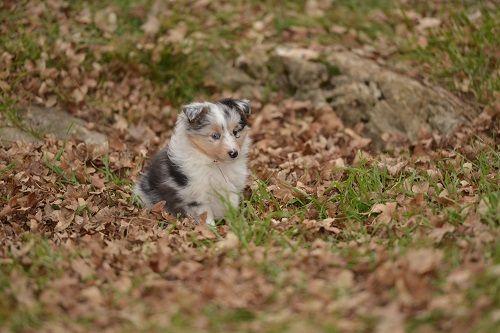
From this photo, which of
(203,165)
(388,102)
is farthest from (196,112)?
(388,102)

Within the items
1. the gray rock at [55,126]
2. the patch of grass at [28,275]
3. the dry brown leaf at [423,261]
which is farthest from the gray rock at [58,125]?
the dry brown leaf at [423,261]

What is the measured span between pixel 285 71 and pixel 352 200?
12.8 ft

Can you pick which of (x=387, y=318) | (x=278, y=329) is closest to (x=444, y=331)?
(x=387, y=318)

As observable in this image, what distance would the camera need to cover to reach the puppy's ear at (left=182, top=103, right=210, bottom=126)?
6449 millimetres

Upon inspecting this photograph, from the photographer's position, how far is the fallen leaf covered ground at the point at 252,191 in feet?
14.1

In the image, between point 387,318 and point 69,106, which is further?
point 69,106

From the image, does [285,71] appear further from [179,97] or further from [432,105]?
[432,105]

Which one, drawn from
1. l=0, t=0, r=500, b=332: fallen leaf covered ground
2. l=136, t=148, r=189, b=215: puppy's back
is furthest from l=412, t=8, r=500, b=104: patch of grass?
l=136, t=148, r=189, b=215: puppy's back

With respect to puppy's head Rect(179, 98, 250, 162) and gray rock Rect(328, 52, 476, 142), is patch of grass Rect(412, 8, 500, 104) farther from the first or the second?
puppy's head Rect(179, 98, 250, 162)

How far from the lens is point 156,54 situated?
9.45m

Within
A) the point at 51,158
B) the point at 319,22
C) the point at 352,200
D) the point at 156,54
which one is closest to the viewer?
the point at 352,200

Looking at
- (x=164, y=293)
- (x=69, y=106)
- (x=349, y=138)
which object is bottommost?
(x=349, y=138)

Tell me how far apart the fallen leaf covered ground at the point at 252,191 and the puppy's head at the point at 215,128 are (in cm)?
60

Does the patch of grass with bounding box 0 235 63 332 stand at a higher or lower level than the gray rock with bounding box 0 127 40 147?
higher
